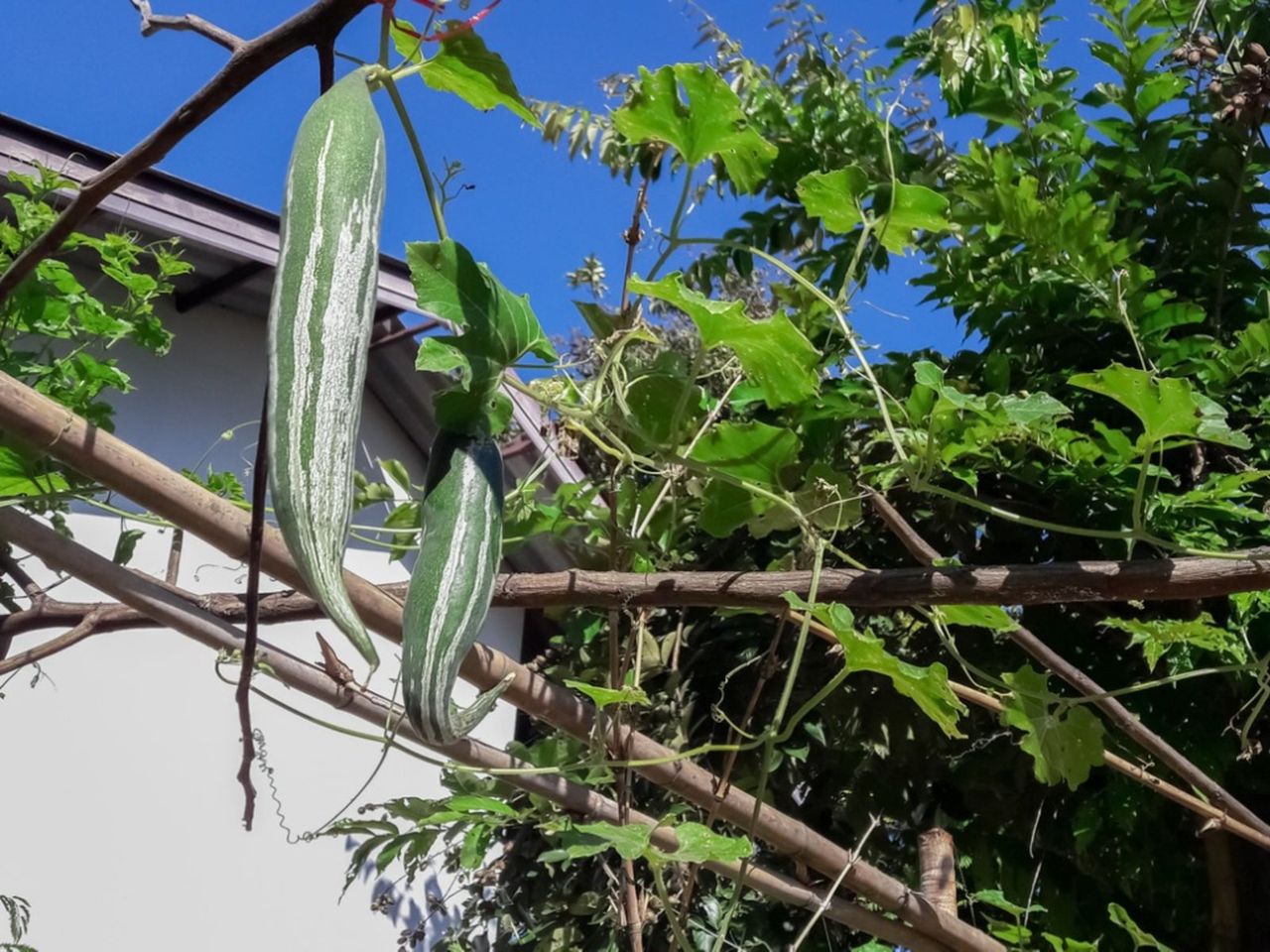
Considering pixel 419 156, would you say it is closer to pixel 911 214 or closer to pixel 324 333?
pixel 324 333

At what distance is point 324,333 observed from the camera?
1.30 ft

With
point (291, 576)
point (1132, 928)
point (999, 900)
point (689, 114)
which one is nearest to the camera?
point (291, 576)

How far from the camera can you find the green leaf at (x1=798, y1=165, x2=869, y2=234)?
1040mm

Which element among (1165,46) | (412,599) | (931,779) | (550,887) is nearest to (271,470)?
(412,599)

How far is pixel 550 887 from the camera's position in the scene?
2.39 metres

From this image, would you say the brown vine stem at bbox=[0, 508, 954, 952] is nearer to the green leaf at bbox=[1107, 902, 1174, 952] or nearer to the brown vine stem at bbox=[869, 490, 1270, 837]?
the brown vine stem at bbox=[869, 490, 1270, 837]

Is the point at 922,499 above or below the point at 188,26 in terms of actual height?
above

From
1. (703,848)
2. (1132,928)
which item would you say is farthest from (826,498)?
(1132,928)

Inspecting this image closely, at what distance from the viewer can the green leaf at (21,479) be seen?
1138 mm

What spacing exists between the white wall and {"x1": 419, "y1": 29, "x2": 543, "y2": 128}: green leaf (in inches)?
78.0

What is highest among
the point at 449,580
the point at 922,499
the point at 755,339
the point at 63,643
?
the point at 922,499


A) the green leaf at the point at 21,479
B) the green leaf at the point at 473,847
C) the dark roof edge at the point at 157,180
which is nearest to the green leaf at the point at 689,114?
the green leaf at the point at 21,479

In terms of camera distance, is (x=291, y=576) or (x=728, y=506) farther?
(x=728, y=506)

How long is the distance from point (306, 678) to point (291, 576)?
0.28 meters
